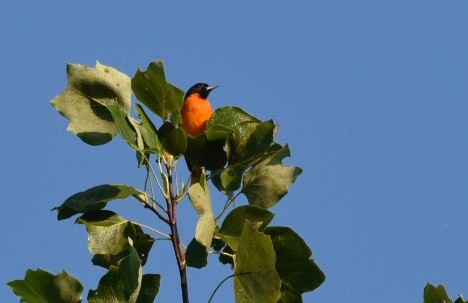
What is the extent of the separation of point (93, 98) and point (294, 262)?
114cm

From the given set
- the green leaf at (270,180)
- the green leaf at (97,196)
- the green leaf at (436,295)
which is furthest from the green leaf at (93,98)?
the green leaf at (436,295)

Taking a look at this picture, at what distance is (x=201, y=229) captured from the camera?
12.8ft

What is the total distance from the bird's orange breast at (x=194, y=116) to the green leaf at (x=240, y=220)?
1.26 metres

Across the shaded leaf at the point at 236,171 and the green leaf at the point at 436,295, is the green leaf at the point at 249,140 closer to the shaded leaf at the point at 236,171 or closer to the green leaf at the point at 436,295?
the shaded leaf at the point at 236,171

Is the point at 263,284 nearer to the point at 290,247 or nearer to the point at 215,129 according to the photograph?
the point at 290,247

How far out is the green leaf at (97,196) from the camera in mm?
4062

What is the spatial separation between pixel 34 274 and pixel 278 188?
3.71ft

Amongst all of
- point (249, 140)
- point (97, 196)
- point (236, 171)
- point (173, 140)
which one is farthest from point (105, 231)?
point (249, 140)

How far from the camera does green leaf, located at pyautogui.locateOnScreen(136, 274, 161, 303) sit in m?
3.70

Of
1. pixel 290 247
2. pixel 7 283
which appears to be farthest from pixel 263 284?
pixel 7 283

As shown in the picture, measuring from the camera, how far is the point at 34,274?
12.0 ft

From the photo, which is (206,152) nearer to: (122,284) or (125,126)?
(125,126)

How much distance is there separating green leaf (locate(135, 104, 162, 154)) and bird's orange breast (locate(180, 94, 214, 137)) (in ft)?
3.11

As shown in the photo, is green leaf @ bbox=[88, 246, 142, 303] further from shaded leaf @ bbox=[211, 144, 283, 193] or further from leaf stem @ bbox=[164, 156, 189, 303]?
shaded leaf @ bbox=[211, 144, 283, 193]
